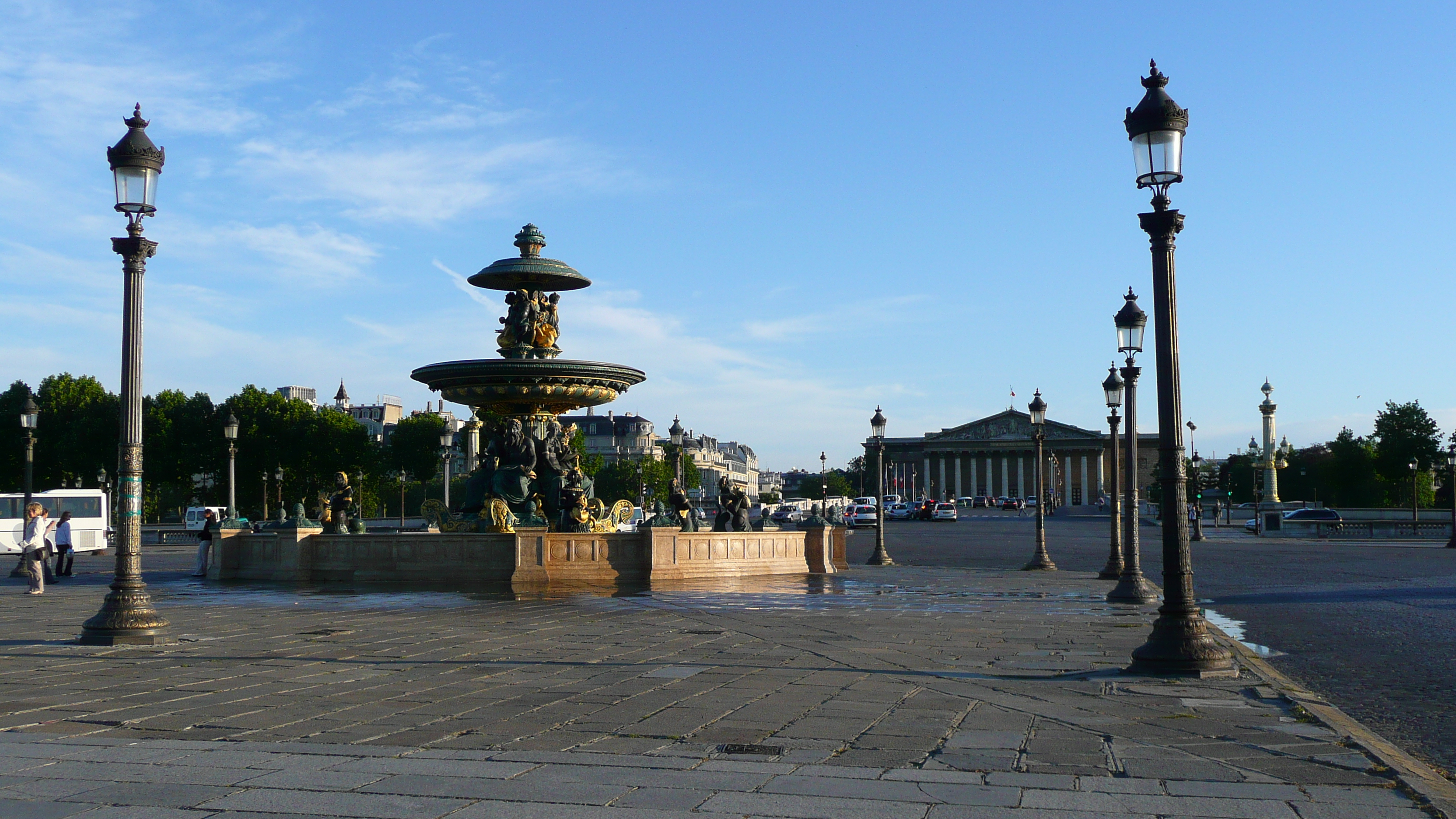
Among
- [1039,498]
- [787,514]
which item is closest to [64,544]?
[1039,498]

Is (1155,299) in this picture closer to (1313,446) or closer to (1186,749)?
(1186,749)

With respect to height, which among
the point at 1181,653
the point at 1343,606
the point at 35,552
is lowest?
the point at 1343,606

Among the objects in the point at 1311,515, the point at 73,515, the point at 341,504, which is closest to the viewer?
the point at 341,504

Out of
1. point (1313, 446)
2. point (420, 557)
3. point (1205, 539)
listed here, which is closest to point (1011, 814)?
point (420, 557)

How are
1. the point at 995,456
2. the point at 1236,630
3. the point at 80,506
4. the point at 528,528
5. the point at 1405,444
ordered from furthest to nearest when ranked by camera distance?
the point at 995,456, the point at 1405,444, the point at 80,506, the point at 528,528, the point at 1236,630

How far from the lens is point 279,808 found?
17.9 feet

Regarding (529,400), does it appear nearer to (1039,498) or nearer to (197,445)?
(1039,498)

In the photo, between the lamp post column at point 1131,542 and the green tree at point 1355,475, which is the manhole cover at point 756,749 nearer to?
the lamp post column at point 1131,542

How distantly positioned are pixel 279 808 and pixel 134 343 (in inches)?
339

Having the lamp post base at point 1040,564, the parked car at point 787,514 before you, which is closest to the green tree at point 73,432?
the parked car at point 787,514

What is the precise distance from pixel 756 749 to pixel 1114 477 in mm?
17004

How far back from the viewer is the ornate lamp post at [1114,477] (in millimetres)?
22516

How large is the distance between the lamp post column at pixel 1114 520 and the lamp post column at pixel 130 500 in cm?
1566

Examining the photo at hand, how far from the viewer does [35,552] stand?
20047mm
